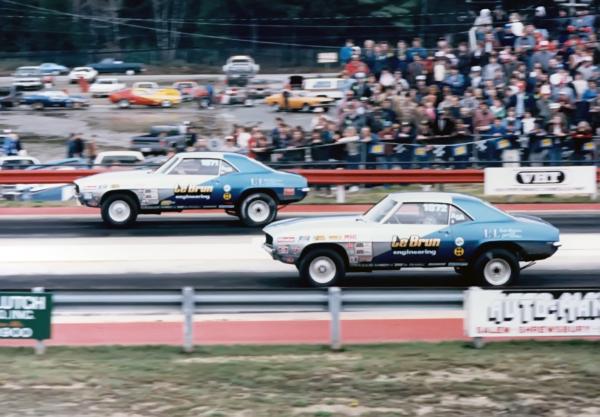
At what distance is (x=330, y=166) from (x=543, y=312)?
12.4 m

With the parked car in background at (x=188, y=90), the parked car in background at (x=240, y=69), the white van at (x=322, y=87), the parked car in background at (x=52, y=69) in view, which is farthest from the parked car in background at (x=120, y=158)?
the parked car in background at (x=52, y=69)

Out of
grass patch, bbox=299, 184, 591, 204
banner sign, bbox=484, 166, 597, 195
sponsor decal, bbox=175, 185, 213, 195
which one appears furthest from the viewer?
grass patch, bbox=299, 184, 591, 204

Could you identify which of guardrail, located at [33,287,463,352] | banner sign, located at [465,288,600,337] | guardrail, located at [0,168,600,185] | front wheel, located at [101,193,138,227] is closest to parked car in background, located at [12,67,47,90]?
guardrail, located at [0,168,600,185]

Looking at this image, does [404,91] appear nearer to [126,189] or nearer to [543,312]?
[126,189]

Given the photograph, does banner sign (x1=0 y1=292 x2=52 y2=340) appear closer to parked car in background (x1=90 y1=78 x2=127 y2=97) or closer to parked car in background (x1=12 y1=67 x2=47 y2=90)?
parked car in background (x1=90 y1=78 x2=127 y2=97)

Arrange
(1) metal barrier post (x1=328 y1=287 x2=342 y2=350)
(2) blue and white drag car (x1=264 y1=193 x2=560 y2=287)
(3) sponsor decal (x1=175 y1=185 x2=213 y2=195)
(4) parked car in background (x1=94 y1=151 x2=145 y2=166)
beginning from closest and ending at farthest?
(1) metal barrier post (x1=328 y1=287 x2=342 y2=350)
(2) blue and white drag car (x1=264 y1=193 x2=560 y2=287)
(3) sponsor decal (x1=175 y1=185 x2=213 y2=195)
(4) parked car in background (x1=94 y1=151 x2=145 y2=166)

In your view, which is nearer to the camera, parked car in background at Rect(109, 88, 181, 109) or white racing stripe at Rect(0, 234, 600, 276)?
white racing stripe at Rect(0, 234, 600, 276)

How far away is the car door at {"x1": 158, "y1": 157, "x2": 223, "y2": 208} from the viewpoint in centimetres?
1845

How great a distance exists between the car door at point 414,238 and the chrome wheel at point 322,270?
60 cm

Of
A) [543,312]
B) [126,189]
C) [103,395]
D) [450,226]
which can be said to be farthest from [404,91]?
[103,395]

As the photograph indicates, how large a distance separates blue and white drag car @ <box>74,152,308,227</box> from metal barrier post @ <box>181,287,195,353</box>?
23.7ft

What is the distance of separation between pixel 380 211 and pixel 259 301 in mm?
3471

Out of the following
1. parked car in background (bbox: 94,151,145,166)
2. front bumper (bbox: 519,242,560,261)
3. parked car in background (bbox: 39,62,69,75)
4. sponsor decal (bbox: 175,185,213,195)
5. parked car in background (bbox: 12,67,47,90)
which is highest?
parked car in background (bbox: 39,62,69,75)

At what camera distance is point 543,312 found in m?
11.3
